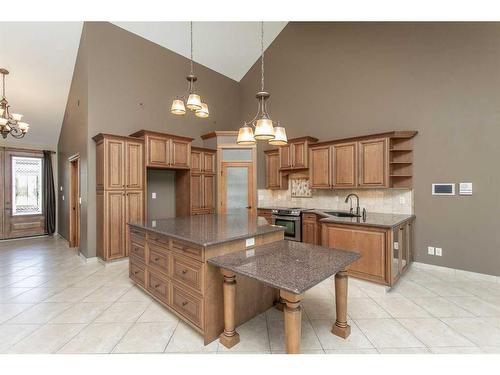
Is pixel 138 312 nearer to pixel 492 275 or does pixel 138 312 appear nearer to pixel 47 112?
pixel 492 275

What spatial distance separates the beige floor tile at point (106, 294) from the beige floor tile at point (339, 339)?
231cm

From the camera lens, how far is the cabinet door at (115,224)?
12.6ft

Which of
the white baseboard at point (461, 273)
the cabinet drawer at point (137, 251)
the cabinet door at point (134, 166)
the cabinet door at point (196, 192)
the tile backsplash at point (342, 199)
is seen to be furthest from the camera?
the cabinet door at point (196, 192)

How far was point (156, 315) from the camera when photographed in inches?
93.0

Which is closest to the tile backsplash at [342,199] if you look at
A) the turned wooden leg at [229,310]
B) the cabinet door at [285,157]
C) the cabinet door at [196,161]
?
the cabinet door at [285,157]

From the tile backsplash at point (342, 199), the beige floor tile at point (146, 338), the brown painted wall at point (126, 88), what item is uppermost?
the brown painted wall at point (126, 88)

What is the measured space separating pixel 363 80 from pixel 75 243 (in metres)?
7.00

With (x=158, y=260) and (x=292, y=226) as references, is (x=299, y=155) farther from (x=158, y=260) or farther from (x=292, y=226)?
(x=158, y=260)

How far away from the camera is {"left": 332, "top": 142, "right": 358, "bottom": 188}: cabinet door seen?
4121 mm

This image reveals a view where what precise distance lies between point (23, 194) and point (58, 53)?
4.34m

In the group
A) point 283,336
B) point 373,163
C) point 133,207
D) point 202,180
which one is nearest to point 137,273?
point 133,207

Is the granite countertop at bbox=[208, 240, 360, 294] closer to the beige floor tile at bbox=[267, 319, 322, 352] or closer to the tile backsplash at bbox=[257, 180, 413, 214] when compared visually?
Answer: the beige floor tile at bbox=[267, 319, 322, 352]

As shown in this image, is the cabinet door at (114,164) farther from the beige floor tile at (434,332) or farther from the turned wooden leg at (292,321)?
the beige floor tile at (434,332)

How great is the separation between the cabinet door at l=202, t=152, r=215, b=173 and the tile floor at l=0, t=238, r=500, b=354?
2.82m
